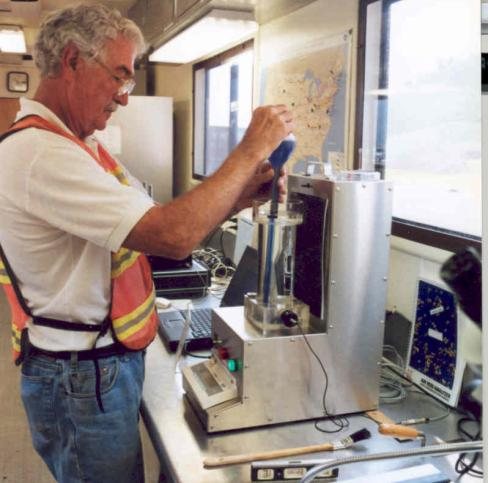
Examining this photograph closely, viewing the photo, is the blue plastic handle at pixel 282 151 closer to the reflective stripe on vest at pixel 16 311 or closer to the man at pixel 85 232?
the man at pixel 85 232

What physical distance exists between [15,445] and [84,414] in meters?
1.88

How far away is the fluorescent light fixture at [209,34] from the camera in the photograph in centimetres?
233

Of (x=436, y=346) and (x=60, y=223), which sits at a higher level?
(x=60, y=223)

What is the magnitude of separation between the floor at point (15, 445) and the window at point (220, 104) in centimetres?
173

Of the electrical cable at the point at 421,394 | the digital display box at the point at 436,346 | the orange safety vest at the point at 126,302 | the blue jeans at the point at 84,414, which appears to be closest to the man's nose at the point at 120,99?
the orange safety vest at the point at 126,302

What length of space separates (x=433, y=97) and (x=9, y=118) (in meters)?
5.61

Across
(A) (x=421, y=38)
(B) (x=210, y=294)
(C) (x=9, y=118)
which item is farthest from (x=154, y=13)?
(C) (x=9, y=118)

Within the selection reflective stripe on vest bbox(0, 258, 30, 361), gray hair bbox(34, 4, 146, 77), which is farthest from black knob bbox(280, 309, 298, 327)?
gray hair bbox(34, 4, 146, 77)

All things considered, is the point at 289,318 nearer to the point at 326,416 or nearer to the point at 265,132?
the point at 326,416

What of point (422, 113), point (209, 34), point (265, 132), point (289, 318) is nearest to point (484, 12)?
point (265, 132)

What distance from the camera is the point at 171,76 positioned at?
4.72 metres

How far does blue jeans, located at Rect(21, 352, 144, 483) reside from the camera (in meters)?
1.15

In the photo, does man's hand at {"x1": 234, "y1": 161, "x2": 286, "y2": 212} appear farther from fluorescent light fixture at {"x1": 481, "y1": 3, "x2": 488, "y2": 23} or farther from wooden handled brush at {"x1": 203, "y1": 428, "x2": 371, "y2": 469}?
fluorescent light fixture at {"x1": 481, "y1": 3, "x2": 488, "y2": 23}

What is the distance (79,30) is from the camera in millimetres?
1132
